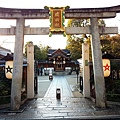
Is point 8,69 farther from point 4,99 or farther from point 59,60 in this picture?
point 59,60

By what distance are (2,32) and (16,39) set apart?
110cm

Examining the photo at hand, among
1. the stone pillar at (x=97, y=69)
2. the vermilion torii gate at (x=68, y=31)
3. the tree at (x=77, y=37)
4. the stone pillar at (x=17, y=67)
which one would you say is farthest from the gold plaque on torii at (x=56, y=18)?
the tree at (x=77, y=37)

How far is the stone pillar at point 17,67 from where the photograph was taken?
987cm

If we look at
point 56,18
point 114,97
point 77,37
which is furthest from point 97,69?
point 77,37

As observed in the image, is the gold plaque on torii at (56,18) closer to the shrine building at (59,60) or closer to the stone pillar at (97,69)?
the stone pillar at (97,69)

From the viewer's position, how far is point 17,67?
10.1 metres

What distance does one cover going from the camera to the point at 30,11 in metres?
10.7

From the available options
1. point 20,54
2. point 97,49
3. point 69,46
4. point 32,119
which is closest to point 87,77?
point 97,49

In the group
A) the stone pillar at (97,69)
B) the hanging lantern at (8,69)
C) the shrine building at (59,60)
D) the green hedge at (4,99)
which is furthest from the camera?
the shrine building at (59,60)

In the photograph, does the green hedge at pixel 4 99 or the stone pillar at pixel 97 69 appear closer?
the stone pillar at pixel 97 69

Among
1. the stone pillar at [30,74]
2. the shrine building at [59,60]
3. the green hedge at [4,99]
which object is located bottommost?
the green hedge at [4,99]

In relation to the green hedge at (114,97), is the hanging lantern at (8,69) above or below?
above

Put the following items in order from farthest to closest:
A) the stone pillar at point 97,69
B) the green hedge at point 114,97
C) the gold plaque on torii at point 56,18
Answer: the green hedge at point 114,97
the gold plaque on torii at point 56,18
the stone pillar at point 97,69

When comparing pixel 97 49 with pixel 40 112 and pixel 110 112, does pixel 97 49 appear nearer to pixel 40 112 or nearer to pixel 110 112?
pixel 110 112
